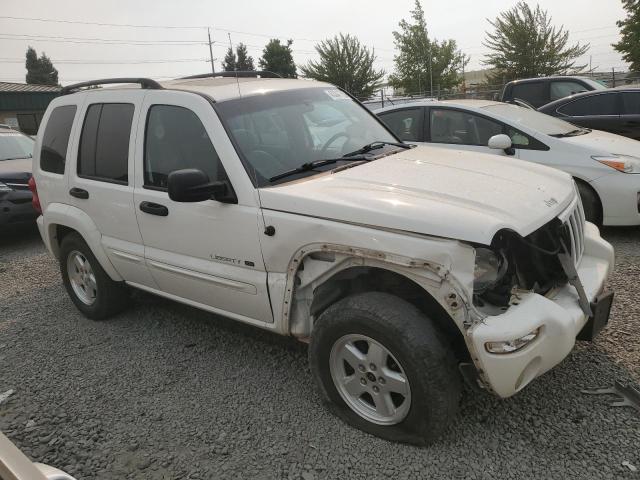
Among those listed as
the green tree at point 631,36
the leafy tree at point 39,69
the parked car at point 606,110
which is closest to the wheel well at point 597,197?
the parked car at point 606,110

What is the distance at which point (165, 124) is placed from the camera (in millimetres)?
3566

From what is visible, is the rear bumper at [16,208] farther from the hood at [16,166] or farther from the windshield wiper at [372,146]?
the windshield wiper at [372,146]

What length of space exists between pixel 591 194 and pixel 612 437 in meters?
3.48

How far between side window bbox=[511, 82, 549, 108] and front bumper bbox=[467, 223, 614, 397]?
9.70 meters

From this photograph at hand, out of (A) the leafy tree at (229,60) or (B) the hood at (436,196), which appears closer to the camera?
(B) the hood at (436,196)

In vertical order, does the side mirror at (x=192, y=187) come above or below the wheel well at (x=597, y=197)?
above

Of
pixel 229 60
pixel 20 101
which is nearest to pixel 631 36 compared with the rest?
pixel 20 101

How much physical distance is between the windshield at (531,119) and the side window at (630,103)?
7.32ft

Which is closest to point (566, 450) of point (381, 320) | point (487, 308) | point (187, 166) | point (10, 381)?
point (487, 308)

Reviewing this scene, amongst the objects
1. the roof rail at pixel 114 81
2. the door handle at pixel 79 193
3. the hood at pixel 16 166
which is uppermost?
the roof rail at pixel 114 81

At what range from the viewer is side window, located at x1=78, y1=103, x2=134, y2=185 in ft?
12.5

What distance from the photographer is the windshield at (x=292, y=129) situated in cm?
320

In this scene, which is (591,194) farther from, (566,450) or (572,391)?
(566,450)

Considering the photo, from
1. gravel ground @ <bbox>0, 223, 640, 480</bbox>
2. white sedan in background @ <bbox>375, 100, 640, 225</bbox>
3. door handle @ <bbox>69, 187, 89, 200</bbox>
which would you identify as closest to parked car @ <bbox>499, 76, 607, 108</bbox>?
white sedan in background @ <bbox>375, 100, 640, 225</bbox>
